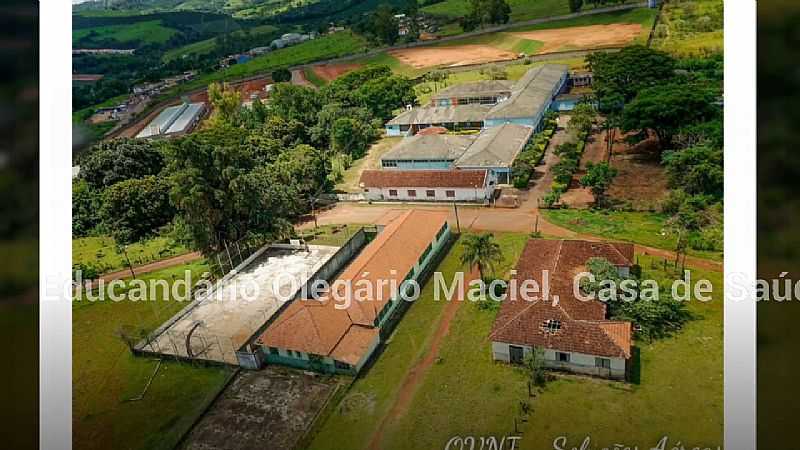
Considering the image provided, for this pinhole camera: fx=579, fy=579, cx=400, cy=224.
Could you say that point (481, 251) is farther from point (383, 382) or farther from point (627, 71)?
point (627, 71)

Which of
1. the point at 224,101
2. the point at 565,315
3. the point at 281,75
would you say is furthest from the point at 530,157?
the point at 224,101

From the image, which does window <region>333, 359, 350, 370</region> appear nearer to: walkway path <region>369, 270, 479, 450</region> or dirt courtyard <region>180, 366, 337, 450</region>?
dirt courtyard <region>180, 366, 337, 450</region>

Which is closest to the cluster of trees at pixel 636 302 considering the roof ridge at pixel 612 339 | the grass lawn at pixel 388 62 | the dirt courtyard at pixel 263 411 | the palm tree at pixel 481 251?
the roof ridge at pixel 612 339

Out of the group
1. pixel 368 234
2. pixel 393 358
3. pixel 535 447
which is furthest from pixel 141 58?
pixel 535 447

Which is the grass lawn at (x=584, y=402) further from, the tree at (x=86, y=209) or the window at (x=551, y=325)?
the tree at (x=86, y=209)

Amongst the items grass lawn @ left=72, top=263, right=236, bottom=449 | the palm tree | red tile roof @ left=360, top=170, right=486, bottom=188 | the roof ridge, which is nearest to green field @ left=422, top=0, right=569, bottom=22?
red tile roof @ left=360, top=170, right=486, bottom=188
